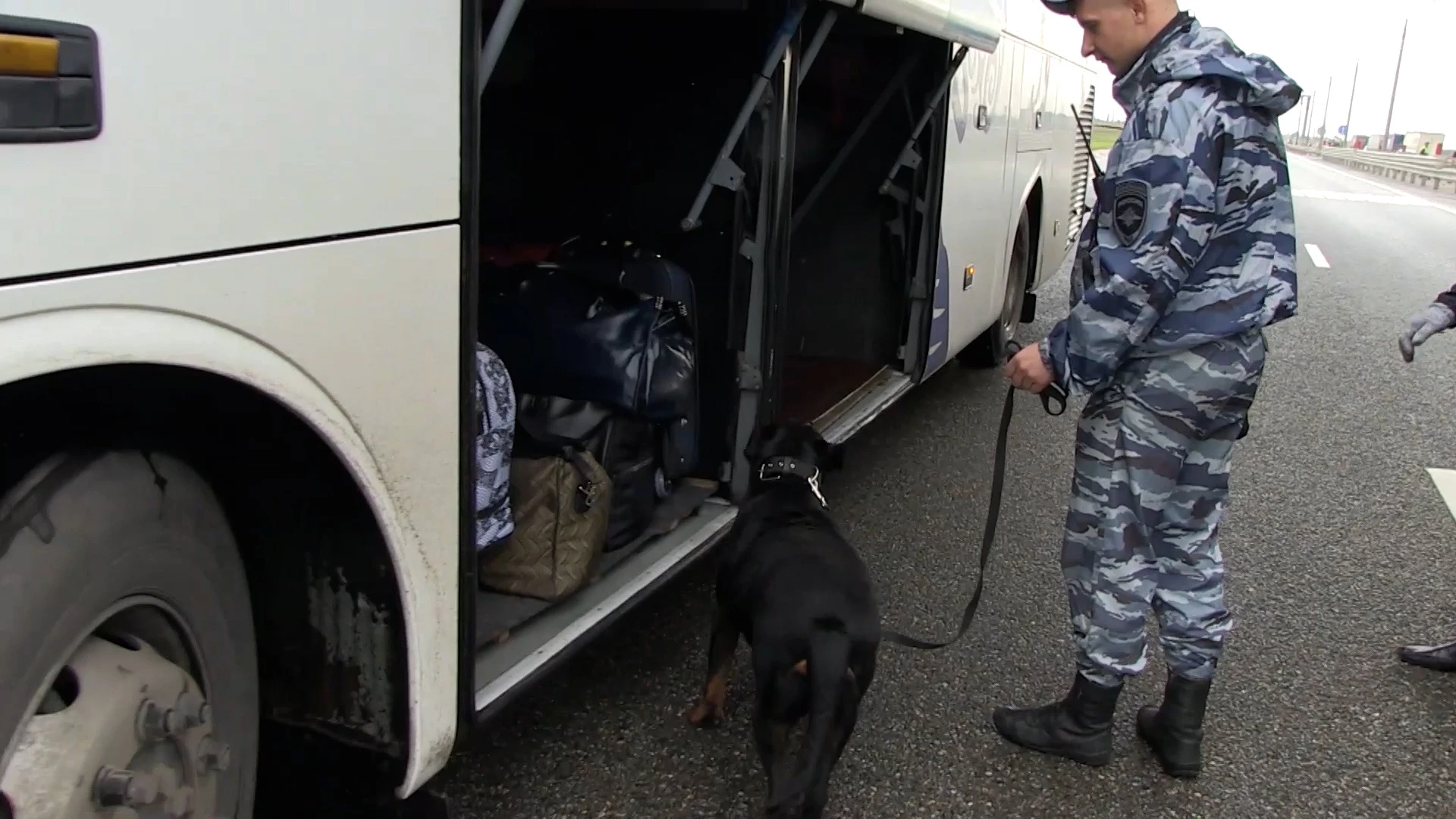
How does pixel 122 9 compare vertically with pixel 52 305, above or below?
above

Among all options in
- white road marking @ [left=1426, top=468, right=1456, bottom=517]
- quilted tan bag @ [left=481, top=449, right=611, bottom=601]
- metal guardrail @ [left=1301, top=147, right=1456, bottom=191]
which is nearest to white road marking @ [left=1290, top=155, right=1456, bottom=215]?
metal guardrail @ [left=1301, top=147, right=1456, bottom=191]

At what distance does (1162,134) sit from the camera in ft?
8.70

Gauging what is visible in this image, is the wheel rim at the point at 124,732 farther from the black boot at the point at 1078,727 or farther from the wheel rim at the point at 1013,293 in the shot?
the wheel rim at the point at 1013,293

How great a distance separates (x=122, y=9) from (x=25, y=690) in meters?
0.83

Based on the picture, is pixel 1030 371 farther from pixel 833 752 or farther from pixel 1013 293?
pixel 1013 293

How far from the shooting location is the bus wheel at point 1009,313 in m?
7.01

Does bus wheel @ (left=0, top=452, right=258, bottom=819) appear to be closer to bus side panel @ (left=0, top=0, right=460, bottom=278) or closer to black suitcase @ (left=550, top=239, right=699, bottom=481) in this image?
bus side panel @ (left=0, top=0, right=460, bottom=278)

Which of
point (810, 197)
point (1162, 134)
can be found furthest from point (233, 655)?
point (810, 197)

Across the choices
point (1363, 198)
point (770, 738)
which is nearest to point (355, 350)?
point (770, 738)

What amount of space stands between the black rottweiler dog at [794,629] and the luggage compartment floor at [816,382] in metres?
1.81

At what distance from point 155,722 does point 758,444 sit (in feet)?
Answer: 6.49

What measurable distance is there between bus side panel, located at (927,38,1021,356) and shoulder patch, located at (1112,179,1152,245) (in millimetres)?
2278

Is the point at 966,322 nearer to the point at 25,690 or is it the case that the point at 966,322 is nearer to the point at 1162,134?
the point at 1162,134

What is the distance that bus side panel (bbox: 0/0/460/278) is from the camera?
129 cm
